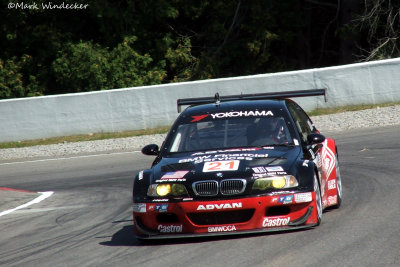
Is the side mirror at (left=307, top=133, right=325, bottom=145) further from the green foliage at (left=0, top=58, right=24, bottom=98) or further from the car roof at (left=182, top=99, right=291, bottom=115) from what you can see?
the green foliage at (left=0, top=58, right=24, bottom=98)

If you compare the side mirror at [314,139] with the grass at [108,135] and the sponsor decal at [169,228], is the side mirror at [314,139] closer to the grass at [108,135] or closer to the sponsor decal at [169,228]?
the sponsor decal at [169,228]

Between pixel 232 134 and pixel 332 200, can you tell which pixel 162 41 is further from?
pixel 332 200

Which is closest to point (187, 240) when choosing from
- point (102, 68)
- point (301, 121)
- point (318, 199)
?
point (318, 199)

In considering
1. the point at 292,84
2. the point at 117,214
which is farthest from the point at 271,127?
the point at 292,84

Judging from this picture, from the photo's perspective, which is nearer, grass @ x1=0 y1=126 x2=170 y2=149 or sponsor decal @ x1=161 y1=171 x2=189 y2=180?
sponsor decal @ x1=161 y1=171 x2=189 y2=180

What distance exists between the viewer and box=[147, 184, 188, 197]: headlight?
23.0 ft

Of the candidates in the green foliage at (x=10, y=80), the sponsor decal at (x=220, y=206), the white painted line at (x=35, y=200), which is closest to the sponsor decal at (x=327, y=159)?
the sponsor decal at (x=220, y=206)

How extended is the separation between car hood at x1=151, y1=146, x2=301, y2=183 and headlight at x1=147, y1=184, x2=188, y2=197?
0.20 feet

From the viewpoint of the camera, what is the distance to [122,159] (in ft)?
53.4

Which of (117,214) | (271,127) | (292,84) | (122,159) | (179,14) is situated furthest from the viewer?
(179,14)

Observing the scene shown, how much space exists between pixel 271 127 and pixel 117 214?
2407mm

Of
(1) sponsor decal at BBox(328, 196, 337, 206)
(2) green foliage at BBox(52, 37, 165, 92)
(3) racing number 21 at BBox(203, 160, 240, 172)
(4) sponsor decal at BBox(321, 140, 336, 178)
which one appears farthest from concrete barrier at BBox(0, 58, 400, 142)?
(3) racing number 21 at BBox(203, 160, 240, 172)

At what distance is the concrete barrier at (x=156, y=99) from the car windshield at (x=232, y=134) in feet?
41.8

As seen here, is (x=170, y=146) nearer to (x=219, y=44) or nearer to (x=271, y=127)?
(x=271, y=127)
